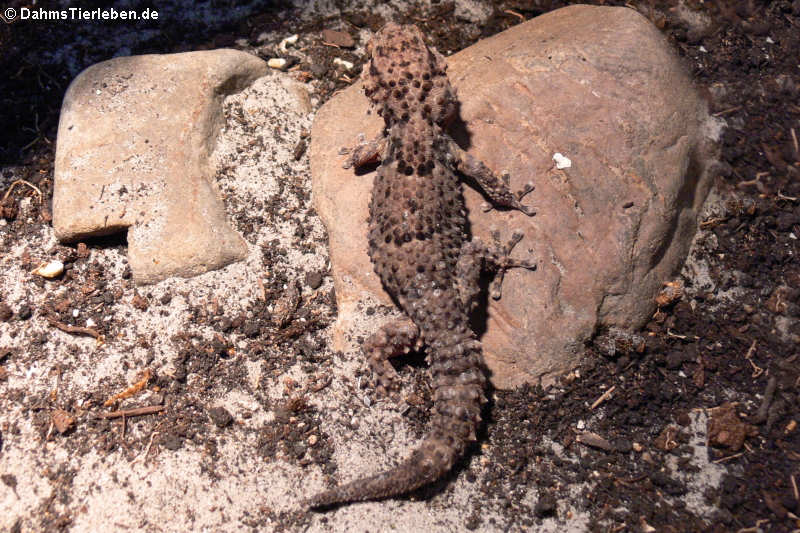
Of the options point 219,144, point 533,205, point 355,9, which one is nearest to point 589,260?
point 533,205

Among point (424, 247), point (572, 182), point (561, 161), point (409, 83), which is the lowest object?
point (424, 247)

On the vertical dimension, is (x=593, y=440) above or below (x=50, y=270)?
below

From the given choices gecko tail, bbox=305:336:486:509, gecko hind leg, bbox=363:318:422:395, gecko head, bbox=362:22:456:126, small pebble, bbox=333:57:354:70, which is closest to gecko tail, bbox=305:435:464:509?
gecko tail, bbox=305:336:486:509

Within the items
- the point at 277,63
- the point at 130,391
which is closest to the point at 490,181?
the point at 277,63

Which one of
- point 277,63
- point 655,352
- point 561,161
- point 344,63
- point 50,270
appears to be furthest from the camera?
point 344,63

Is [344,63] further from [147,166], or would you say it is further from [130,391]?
[130,391]

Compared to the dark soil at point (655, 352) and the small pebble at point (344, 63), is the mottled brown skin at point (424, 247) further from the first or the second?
the small pebble at point (344, 63)

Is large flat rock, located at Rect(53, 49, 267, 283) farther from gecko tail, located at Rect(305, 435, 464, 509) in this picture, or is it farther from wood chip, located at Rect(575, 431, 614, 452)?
wood chip, located at Rect(575, 431, 614, 452)

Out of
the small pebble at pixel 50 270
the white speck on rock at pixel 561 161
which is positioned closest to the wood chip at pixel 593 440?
the white speck on rock at pixel 561 161
